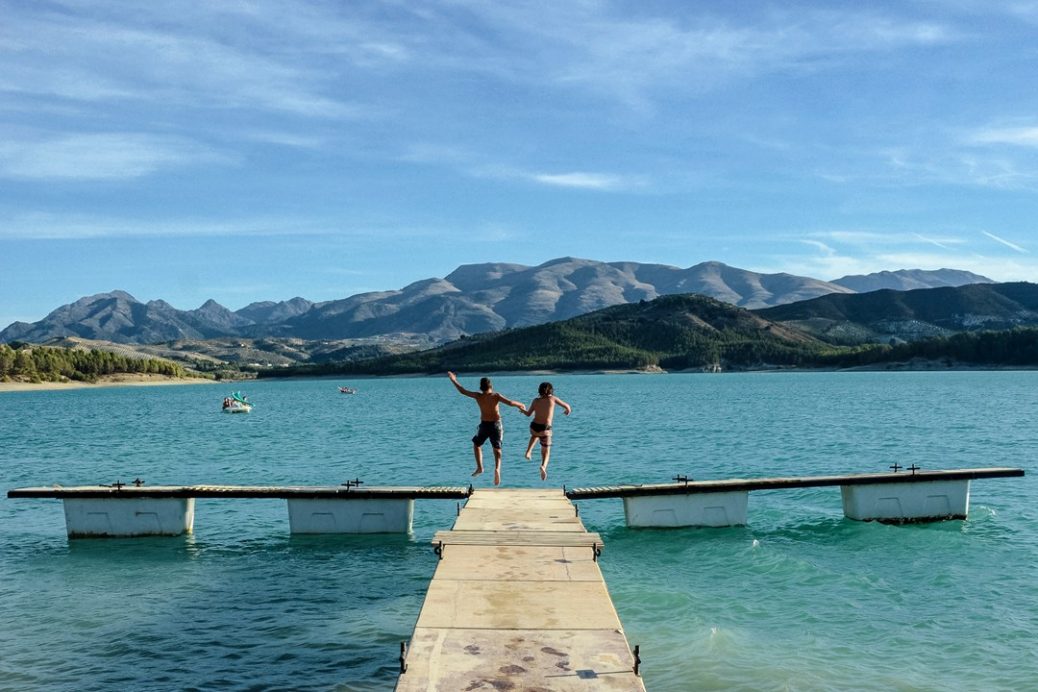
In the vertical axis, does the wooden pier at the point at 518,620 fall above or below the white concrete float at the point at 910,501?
above

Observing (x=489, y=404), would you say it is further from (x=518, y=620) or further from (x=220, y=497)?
(x=518, y=620)

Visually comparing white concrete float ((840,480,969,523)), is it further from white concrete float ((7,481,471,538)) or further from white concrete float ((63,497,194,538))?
white concrete float ((63,497,194,538))

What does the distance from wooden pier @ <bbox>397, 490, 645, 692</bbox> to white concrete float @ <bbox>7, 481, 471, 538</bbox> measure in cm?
843

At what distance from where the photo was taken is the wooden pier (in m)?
9.14

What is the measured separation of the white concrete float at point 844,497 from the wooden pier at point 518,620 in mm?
8933

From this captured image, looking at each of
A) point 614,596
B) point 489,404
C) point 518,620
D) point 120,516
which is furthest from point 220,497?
point 518,620

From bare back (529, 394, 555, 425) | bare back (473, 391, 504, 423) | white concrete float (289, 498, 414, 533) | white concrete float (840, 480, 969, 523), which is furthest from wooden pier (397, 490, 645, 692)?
white concrete float (840, 480, 969, 523)

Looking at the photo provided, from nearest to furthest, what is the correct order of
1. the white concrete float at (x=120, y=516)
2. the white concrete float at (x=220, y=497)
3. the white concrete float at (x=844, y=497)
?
the white concrete float at (x=220, y=497) → the white concrete float at (x=120, y=516) → the white concrete float at (x=844, y=497)

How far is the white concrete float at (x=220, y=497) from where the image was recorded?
24422 mm

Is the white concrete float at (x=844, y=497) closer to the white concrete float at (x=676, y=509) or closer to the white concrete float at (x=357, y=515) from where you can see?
the white concrete float at (x=676, y=509)

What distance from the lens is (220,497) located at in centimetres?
2450

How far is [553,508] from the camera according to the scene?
1983 centimetres

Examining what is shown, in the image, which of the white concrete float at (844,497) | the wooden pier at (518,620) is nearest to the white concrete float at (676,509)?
the white concrete float at (844,497)

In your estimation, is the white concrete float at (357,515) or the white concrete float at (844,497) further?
the white concrete float at (844,497)
